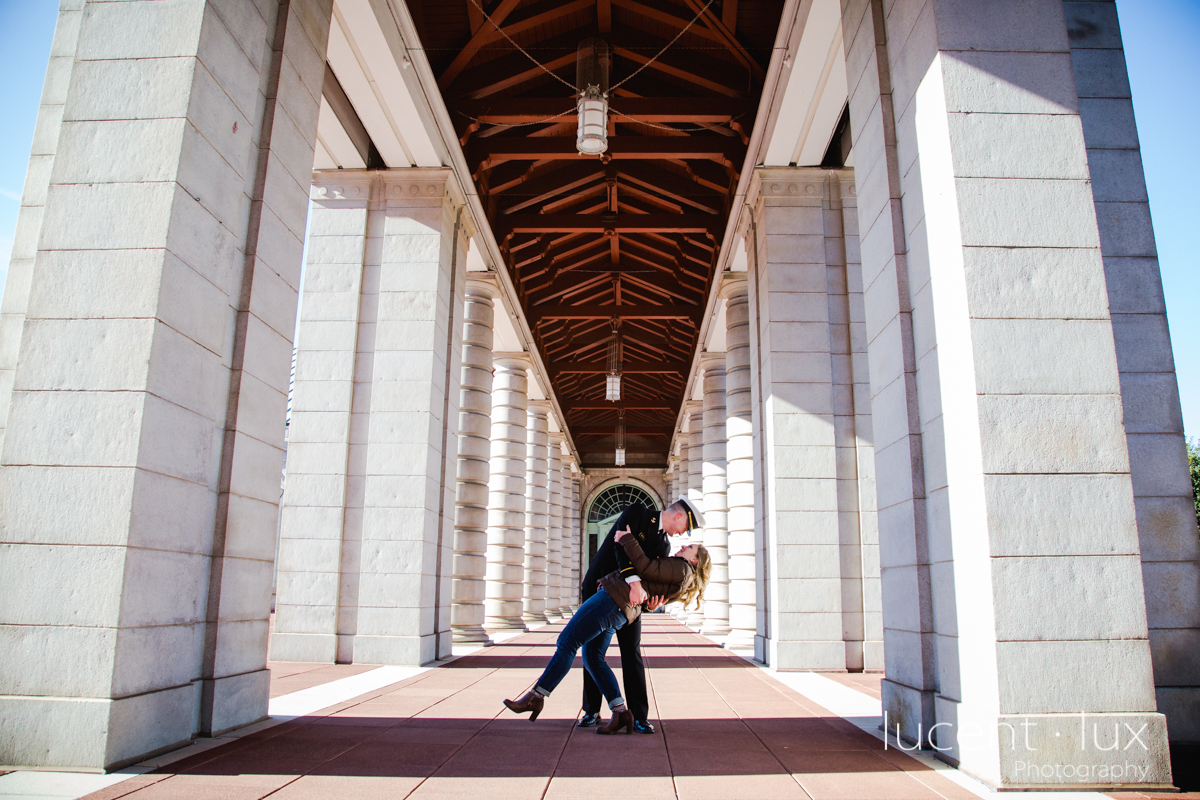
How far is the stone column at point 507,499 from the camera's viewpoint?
60.7 feet

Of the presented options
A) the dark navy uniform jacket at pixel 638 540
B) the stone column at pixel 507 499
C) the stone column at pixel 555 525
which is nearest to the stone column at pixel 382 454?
the dark navy uniform jacket at pixel 638 540

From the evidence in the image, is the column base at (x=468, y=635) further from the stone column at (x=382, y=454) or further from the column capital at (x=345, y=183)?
the column capital at (x=345, y=183)

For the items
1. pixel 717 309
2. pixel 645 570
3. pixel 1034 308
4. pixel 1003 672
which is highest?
pixel 717 309

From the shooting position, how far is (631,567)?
18.2ft

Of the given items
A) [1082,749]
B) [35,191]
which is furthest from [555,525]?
[1082,749]

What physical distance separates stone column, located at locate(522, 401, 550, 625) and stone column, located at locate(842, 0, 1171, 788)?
18.6 meters

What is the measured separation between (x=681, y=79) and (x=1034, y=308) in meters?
8.51

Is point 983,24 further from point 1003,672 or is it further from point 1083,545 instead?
point 1003,672

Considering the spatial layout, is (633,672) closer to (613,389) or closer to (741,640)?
(741,640)

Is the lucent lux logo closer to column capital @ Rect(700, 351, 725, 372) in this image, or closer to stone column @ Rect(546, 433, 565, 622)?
column capital @ Rect(700, 351, 725, 372)

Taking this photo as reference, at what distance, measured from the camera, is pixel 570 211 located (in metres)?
16.2

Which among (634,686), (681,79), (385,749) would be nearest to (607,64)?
(681,79)

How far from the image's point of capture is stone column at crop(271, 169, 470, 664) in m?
10.3

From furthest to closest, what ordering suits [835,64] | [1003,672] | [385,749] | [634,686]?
[835,64], [634,686], [385,749], [1003,672]
